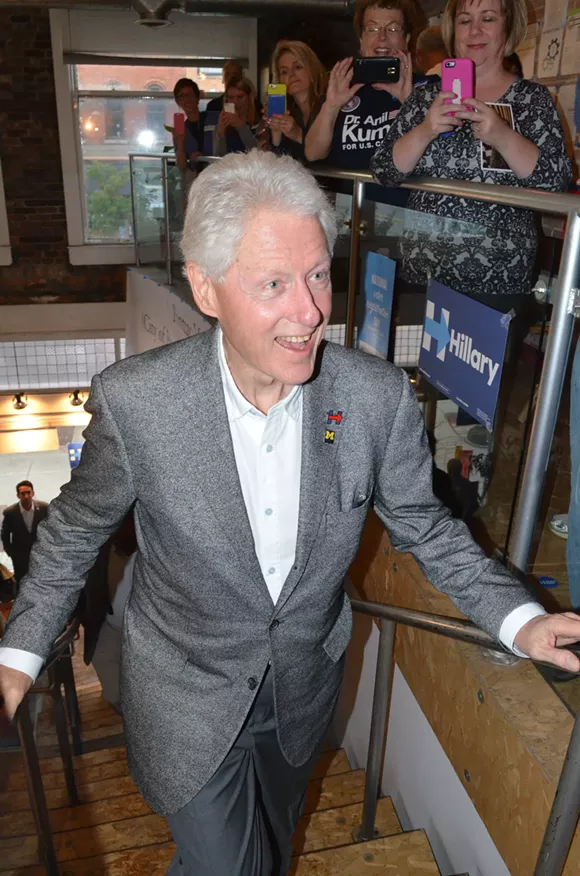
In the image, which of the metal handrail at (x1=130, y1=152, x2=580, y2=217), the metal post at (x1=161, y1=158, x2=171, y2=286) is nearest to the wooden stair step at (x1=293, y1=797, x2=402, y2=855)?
the metal handrail at (x1=130, y1=152, x2=580, y2=217)

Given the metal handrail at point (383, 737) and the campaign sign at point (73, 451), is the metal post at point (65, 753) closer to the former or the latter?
the metal handrail at point (383, 737)

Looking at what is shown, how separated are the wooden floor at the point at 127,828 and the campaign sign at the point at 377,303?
5.57 ft

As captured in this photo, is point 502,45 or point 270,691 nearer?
point 270,691

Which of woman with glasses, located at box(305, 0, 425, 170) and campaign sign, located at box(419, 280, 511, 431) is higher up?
woman with glasses, located at box(305, 0, 425, 170)

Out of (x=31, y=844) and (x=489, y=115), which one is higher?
(x=489, y=115)

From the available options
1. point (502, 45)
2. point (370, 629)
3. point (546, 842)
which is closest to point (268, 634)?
point (546, 842)

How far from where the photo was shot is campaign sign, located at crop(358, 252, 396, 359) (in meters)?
2.88

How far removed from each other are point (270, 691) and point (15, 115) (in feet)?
28.8

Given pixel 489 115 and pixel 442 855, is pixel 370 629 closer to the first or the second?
pixel 442 855

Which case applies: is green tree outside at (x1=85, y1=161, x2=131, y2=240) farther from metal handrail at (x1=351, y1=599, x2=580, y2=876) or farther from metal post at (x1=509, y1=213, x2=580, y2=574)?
metal post at (x1=509, y1=213, x2=580, y2=574)

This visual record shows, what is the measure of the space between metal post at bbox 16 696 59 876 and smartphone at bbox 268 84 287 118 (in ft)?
10.1

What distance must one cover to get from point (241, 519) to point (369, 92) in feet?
7.42

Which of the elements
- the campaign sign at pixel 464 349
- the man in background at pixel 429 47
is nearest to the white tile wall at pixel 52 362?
the man in background at pixel 429 47

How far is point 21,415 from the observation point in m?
10.0
